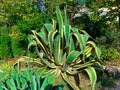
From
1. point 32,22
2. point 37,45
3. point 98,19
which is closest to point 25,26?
point 32,22

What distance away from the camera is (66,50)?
5801mm

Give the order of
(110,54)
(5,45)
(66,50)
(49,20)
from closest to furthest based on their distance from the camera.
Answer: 1. (66,50)
2. (110,54)
3. (49,20)
4. (5,45)

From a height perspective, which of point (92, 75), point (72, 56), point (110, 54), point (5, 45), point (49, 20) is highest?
point (72, 56)

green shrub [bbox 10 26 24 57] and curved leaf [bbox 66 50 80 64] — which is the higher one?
curved leaf [bbox 66 50 80 64]

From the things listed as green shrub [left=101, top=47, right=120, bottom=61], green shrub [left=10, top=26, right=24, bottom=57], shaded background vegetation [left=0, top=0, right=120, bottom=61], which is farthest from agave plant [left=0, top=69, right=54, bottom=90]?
green shrub [left=10, top=26, right=24, bottom=57]

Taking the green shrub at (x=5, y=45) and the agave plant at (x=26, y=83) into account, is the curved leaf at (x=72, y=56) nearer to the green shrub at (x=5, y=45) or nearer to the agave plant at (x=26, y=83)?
the agave plant at (x=26, y=83)

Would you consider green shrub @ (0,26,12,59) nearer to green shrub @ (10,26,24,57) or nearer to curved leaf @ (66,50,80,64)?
green shrub @ (10,26,24,57)

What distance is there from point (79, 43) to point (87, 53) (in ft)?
0.91

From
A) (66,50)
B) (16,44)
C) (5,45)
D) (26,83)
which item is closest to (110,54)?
(16,44)

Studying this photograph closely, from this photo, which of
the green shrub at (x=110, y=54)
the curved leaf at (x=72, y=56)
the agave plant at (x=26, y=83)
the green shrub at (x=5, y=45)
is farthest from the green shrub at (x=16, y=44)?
the agave plant at (x=26, y=83)

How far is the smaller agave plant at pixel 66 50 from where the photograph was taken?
5531 mm

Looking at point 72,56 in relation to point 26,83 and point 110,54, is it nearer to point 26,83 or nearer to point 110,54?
point 26,83

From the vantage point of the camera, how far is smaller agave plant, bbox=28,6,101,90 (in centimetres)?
553

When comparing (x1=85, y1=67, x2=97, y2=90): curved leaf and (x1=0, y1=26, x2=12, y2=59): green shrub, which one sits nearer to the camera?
(x1=85, y1=67, x2=97, y2=90): curved leaf
